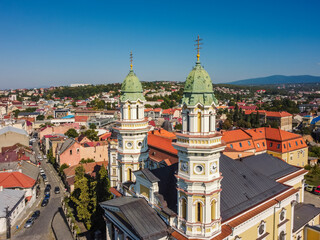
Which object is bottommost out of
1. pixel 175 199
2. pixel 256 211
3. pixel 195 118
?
pixel 256 211

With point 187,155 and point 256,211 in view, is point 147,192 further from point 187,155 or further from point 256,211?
point 256,211

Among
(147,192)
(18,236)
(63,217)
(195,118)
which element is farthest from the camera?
(63,217)

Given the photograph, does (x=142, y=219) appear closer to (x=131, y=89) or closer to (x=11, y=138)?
(x=131, y=89)

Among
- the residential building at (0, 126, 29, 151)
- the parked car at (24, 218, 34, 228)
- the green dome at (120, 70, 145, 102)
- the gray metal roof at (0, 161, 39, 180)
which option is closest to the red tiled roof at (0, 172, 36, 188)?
the gray metal roof at (0, 161, 39, 180)

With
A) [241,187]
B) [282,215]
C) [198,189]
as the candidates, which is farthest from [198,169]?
[282,215]

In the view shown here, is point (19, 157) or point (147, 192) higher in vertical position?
point (147, 192)

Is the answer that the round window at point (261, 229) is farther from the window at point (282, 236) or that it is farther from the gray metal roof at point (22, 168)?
the gray metal roof at point (22, 168)

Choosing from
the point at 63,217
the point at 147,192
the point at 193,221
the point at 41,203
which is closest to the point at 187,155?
the point at 193,221
